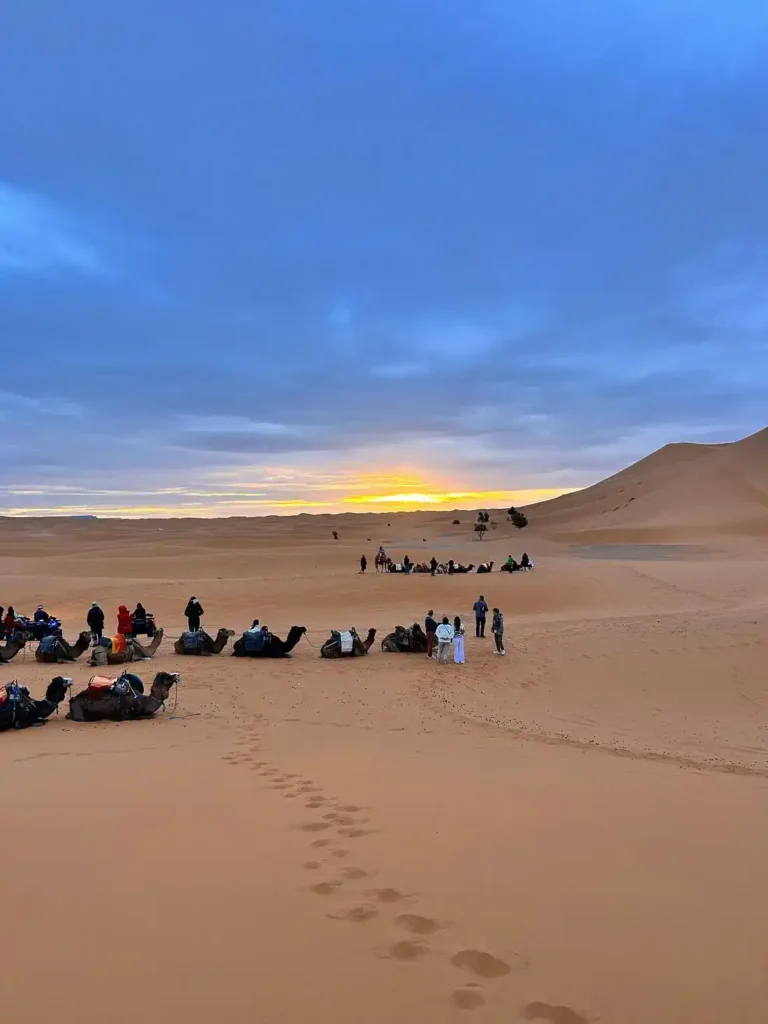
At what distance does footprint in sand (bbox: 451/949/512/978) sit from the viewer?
12.3ft

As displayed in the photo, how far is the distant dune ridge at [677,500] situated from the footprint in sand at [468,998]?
55.6 metres

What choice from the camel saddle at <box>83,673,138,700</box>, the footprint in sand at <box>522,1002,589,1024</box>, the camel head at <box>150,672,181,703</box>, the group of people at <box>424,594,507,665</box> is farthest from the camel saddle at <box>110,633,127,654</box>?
the footprint in sand at <box>522,1002,589,1024</box>

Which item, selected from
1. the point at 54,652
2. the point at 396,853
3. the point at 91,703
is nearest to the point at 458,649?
the point at 91,703

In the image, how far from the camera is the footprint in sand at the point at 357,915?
14.1ft

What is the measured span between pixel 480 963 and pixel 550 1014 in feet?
1.60

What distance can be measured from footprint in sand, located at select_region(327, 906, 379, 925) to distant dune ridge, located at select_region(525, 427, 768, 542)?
181 ft

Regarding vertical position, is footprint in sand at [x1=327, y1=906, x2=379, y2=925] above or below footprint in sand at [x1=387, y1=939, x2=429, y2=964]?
above

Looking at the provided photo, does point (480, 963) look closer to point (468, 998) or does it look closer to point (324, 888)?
point (468, 998)

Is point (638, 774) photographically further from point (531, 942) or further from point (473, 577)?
point (473, 577)

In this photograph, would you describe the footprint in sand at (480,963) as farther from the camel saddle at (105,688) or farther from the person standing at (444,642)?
the person standing at (444,642)

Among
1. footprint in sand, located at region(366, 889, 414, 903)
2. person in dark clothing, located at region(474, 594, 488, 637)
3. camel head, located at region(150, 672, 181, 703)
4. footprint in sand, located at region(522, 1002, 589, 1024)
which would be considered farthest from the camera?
person in dark clothing, located at region(474, 594, 488, 637)

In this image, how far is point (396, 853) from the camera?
531cm

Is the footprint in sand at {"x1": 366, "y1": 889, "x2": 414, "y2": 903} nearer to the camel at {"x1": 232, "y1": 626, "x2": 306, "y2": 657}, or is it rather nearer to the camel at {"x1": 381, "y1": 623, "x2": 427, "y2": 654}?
the camel at {"x1": 232, "y1": 626, "x2": 306, "y2": 657}

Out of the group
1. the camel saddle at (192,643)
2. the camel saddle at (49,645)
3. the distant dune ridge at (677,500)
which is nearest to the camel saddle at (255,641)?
the camel saddle at (192,643)
